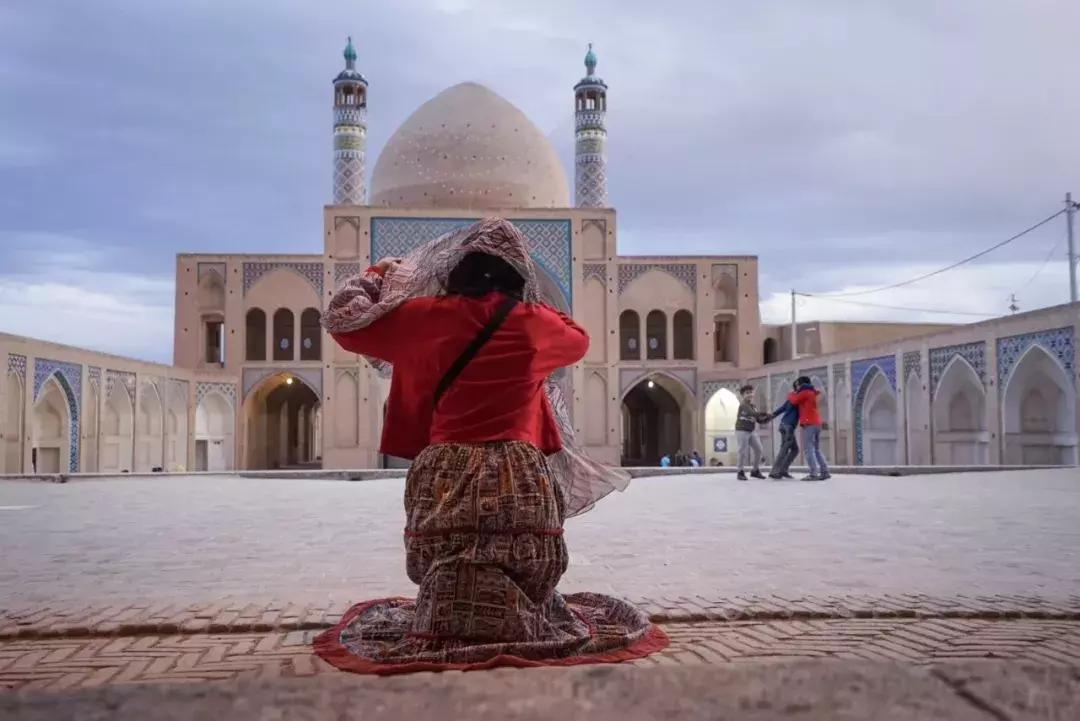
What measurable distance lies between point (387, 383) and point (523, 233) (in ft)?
14.8

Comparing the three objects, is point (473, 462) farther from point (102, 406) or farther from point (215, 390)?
point (215, 390)

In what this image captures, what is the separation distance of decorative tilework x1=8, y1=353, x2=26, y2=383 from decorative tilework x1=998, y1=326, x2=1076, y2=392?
527 inches

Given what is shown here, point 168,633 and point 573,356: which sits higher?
point 573,356

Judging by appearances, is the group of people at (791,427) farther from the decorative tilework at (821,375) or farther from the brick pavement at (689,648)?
the decorative tilework at (821,375)

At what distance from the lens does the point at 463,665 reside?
2.02m

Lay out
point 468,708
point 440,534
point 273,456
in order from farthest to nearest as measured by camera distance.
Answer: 1. point 273,456
2. point 440,534
3. point 468,708

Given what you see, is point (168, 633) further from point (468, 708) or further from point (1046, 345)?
point (1046, 345)

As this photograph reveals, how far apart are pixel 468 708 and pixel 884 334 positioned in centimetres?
2515

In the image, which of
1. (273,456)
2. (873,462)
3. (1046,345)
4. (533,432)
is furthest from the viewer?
(273,456)

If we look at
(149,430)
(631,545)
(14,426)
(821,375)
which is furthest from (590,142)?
(631,545)

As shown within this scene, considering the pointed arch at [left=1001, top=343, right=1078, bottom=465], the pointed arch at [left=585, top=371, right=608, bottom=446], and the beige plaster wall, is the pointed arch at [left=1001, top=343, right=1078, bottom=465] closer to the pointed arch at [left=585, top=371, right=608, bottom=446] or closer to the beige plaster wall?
the pointed arch at [left=585, top=371, right=608, bottom=446]

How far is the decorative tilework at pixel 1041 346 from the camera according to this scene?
431 inches

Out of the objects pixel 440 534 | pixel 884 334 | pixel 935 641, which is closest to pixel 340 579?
pixel 440 534

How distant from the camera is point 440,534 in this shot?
2227mm
